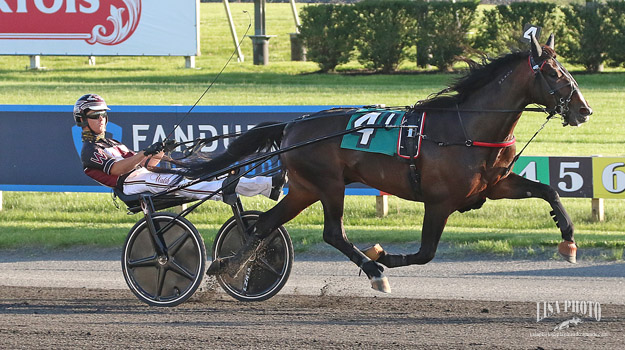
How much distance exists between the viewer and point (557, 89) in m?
5.79

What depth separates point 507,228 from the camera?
9391 millimetres

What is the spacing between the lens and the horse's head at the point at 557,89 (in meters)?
5.78

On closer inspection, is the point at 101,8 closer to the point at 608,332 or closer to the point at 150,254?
the point at 150,254

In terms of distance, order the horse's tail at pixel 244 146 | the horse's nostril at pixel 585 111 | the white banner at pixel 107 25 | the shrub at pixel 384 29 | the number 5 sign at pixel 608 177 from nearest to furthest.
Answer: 1. the horse's nostril at pixel 585 111
2. the horse's tail at pixel 244 146
3. the number 5 sign at pixel 608 177
4. the white banner at pixel 107 25
5. the shrub at pixel 384 29

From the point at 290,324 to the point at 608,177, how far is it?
439 centimetres

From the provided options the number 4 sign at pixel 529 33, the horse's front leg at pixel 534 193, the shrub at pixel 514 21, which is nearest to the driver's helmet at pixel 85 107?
the horse's front leg at pixel 534 193

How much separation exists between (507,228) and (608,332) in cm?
379

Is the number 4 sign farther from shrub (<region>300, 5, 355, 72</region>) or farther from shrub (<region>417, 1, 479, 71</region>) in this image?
shrub (<region>300, 5, 355, 72</region>)

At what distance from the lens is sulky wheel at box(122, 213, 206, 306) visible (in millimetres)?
6597

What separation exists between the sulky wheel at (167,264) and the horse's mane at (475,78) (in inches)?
72.1

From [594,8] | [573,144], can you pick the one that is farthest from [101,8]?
[594,8]

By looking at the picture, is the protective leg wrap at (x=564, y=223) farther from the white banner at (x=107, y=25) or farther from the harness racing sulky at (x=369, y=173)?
the white banner at (x=107, y=25)

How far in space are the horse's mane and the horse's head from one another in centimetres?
17

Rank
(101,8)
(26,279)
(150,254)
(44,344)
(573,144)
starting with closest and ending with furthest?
1. (44,344)
2. (150,254)
3. (26,279)
4. (573,144)
5. (101,8)
